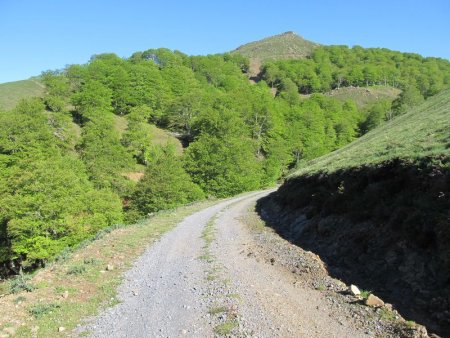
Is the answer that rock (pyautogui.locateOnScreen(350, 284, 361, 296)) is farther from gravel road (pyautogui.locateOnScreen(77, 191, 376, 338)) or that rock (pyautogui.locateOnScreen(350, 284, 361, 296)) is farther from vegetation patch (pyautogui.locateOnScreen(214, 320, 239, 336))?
vegetation patch (pyautogui.locateOnScreen(214, 320, 239, 336))

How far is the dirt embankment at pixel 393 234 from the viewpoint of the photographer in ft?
30.5

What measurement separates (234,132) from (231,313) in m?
53.4

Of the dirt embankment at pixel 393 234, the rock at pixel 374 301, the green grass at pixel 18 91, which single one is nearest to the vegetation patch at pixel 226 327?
the rock at pixel 374 301

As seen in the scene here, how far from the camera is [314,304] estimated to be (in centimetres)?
972

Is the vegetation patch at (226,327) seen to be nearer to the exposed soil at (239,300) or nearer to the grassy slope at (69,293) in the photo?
the exposed soil at (239,300)

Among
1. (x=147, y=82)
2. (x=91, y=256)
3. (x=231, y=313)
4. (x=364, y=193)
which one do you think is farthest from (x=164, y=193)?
(x=147, y=82)

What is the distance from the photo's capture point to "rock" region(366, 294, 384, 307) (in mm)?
9188

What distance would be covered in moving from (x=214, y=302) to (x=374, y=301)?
14.7ft

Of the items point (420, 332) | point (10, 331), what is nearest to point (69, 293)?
point (10, 331)

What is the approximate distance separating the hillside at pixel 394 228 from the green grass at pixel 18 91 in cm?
10022

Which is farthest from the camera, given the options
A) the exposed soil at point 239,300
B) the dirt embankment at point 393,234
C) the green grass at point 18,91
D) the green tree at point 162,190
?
the green grass at point 18,91

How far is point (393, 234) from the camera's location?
472 inches

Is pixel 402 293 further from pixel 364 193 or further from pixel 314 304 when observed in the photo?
pixel 364 193

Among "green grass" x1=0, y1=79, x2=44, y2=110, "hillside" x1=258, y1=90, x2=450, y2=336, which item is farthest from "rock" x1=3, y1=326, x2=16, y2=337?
"green grass" x1=0, y1=79, x2=44, y2=110
